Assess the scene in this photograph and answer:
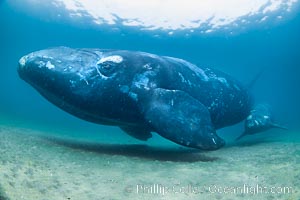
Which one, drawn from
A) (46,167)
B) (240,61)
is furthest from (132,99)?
(240,61)

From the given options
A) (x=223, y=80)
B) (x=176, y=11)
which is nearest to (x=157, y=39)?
(x=176, y=11)

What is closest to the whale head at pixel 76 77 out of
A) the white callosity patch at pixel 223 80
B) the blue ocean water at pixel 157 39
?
the white callosity patch at pixel 223 80

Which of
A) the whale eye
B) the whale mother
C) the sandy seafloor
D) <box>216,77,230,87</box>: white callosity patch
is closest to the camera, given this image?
the sandy seafloor

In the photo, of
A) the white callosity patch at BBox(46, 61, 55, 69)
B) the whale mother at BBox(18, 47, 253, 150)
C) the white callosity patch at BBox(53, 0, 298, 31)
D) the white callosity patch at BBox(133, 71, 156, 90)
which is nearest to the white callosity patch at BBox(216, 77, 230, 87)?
the whale mother at BBox(18, 47, 253, 150)

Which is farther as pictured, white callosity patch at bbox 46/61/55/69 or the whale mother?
white callosity patch at bbox 46/61/55/69

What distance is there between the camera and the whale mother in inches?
228

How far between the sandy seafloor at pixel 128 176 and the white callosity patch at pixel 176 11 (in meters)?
24.4

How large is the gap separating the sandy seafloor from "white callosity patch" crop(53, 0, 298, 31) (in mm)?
24423

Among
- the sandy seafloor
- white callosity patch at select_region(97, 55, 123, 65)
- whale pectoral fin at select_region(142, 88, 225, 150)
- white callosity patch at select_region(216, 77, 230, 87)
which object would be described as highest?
white callosity patch at select_region(216, 77, 230, 87)

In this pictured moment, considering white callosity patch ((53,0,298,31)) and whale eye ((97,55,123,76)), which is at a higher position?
white callosity patch ((53,0,298,31))

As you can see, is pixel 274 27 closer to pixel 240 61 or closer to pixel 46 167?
pixel 240 61

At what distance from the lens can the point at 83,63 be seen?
249 inches

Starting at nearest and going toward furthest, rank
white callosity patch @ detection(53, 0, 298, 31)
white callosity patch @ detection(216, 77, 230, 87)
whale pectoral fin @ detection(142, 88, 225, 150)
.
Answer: whale pectoral fin @ detection(142, 88, 225, 150)
white callosity patch @ detection(216, 77, 230, 87)
white callosity patch @ detection(53, 0, 298, 31)

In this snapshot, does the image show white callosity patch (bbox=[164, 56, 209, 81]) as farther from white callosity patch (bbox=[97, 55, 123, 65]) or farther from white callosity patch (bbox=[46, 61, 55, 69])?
white callosity patch (bbox=[46, 61, 55, 69])
